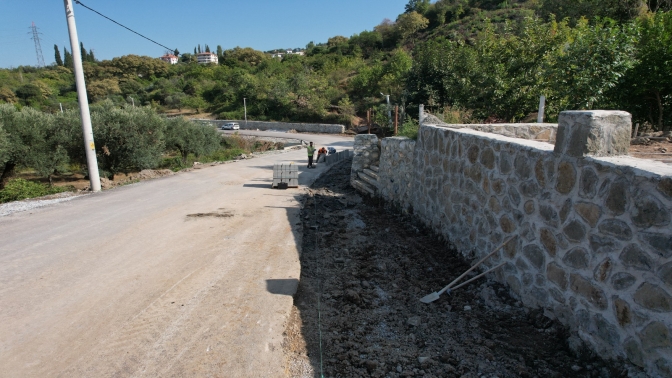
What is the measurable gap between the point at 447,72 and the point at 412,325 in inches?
970

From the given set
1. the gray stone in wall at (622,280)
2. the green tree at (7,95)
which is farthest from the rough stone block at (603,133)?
the green tree at (7,95)

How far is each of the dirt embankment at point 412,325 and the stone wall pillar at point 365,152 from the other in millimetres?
6013

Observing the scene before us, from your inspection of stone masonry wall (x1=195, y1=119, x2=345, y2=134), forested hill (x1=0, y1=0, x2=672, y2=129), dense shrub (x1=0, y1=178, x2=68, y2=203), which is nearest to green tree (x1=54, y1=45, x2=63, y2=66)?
forested hill (x1=0, y1=0, x2=672, y2=129)

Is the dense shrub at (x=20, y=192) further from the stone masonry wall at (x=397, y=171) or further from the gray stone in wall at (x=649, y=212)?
the gray stone in wall at (x=649, y=212)

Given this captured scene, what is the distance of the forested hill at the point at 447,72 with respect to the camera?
11.2 m

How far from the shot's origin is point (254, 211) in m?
9.52

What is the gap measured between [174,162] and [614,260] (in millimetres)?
27949

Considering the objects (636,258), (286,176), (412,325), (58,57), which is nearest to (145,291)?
(412,325)

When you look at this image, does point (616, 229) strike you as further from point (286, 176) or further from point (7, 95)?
point (7, 95)

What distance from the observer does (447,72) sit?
1017 inches

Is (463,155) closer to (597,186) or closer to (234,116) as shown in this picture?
(597,186)

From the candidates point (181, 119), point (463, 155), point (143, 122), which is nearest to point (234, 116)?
point (181, 119)

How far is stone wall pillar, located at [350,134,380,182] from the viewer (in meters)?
12.4

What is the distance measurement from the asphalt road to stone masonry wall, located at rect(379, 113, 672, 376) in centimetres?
268
